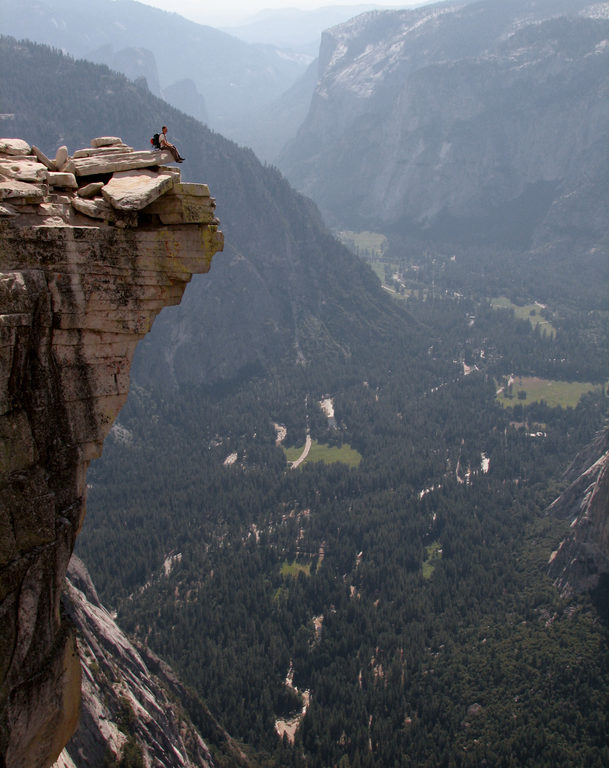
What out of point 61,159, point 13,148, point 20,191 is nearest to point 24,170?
point 20,191

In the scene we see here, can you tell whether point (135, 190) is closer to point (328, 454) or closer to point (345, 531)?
point (345, 531)

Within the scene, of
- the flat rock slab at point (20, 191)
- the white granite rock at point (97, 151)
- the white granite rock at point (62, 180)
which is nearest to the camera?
the flat rock slab at point (20, 191)

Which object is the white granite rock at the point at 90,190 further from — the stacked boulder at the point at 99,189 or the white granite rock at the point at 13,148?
the white granite rock at the point at 13,148

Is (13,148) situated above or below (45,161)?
→ above

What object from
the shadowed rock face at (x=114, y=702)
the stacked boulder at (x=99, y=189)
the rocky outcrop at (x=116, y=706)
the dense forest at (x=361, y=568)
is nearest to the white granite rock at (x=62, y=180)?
the stacked boulder at (x=99, y=189)

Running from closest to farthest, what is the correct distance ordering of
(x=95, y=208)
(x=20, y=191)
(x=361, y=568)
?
(x=20, y=191) → (x=95, y=208) → (x=361, y=568)

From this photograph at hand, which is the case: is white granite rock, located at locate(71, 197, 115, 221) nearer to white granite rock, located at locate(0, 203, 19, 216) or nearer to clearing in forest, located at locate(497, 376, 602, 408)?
white granite rock, located at locate(0, 203, 19, 216)

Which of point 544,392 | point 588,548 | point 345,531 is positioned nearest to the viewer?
point 588,548

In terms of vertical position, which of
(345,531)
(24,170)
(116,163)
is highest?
(116,163)
